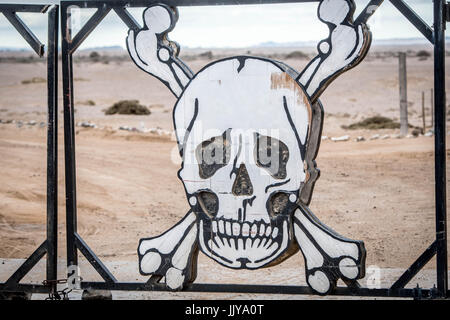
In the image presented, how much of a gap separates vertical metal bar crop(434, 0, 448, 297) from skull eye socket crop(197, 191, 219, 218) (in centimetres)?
167

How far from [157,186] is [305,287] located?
323 inches

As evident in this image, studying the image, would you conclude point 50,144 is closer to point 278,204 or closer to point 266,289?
point 278,204

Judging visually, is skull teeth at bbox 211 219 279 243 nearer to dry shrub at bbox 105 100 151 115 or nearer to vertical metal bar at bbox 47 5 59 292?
vertical metal bar at bbox 47 5 59 292

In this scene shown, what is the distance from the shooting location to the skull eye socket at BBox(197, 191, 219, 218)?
16.9 feet

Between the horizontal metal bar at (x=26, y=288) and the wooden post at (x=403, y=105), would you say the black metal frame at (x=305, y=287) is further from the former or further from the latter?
the wooden post at (x=403, y=105)

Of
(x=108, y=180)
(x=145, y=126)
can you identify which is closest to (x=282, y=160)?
(x=108, y=180)

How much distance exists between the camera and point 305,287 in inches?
195

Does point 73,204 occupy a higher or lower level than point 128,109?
lower

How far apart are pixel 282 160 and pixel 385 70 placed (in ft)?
107

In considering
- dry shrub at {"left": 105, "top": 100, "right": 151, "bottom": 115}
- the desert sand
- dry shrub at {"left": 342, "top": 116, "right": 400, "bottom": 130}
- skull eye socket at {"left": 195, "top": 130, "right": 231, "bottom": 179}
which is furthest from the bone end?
dry shrub at {"left": 105, "top": 100, "right": 151, "bottom": 115}

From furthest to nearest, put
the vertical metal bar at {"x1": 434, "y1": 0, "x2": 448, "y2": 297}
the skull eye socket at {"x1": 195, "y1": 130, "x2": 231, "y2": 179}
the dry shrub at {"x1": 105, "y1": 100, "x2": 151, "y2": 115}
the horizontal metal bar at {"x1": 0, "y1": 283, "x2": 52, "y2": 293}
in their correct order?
the dry shrub at {"x1": 105, "y1": 100, "x2": 151, "y2": 115} < the horizontal metal bar at {"x1": 0, "y1": 283, "x2": 52, "y2": 293} < the skull eye socket at {"x1": 195, "y1": 130, "x2": 231, "y2": 179} < the vertical metal bar at {"x1": 434, "y1": 0, "x2": 448, "y2": 297}

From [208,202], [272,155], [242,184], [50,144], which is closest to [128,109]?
[50,144]

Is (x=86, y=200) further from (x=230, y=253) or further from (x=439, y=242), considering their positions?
(x=439, y=242)

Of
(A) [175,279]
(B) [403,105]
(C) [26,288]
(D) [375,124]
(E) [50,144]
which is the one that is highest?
(B) [403,105]
